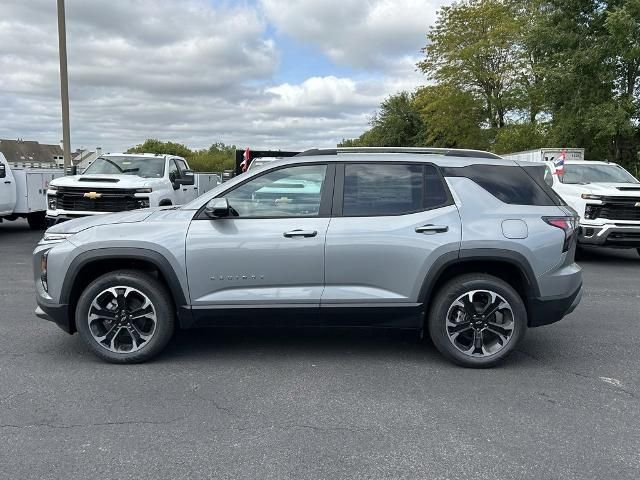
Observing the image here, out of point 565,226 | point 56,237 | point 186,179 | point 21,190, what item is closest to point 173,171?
point 186,179

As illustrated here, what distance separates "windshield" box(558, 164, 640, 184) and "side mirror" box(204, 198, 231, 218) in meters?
9.06

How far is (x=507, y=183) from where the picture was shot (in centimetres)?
478

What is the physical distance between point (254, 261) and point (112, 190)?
23.4 feet

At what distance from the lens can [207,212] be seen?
4578 mm

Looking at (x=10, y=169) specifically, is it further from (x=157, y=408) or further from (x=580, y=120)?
(x=580, y=120)

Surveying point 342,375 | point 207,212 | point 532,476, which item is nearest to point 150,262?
point 207,212

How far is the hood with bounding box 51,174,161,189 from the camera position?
10.7 metres

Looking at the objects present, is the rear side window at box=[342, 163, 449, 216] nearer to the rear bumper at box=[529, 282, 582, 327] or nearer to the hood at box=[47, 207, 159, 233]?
the rear bumper at box=[529, 282, 582, 327]

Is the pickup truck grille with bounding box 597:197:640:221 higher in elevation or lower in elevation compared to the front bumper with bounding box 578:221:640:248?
higher

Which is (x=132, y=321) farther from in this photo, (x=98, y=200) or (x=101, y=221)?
(x=98, y=200)

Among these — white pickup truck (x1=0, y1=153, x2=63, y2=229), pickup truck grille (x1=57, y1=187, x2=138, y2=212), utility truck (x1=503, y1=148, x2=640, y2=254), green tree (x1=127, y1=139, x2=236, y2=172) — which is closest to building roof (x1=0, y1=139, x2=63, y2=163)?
green tree (x1=127, y1=139, x2=236, y2=172)

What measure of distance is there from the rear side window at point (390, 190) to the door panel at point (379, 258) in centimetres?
16

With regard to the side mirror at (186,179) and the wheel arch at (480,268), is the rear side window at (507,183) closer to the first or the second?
the wheel arch at (480,268)

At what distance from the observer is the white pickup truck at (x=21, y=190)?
13.1m
